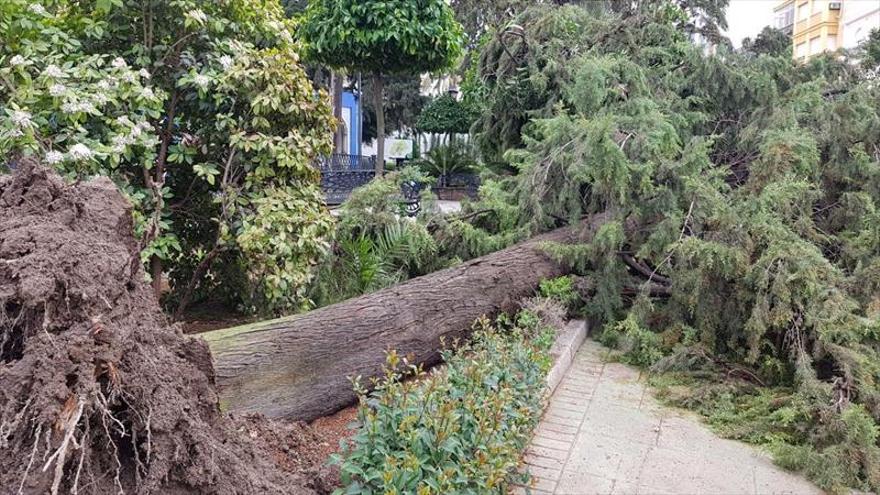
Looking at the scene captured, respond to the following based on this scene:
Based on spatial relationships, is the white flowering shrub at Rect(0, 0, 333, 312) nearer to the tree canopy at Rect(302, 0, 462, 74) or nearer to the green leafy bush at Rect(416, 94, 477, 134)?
the tree canopy at Rect(302, 0, 462, 74)

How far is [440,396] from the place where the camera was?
2701 millimetres

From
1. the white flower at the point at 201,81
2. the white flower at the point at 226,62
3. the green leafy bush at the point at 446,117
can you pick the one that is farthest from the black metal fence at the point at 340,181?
the white flower at the point at 201,81

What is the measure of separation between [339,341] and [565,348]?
5.93 ft

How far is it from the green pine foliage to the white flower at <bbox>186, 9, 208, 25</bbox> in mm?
2993

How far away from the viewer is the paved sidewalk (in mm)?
3170

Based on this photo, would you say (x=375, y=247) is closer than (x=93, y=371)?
No

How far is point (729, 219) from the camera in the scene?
186 inches

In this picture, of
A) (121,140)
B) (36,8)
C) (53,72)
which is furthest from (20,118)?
(36,8)

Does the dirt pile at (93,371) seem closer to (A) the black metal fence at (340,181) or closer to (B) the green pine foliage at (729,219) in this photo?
(B) the green pine foliage at (729,219)

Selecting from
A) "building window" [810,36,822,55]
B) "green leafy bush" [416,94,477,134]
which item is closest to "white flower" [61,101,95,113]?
"green leafy bush" [416,94,477,134]

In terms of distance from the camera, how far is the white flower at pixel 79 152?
11.4 ft

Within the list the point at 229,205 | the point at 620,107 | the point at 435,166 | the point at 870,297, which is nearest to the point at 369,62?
the point at 620,107

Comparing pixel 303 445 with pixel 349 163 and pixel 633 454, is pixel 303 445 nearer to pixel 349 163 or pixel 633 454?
pixel 633 454

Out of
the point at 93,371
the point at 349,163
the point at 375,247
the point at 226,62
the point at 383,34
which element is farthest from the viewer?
the point at 349,163
